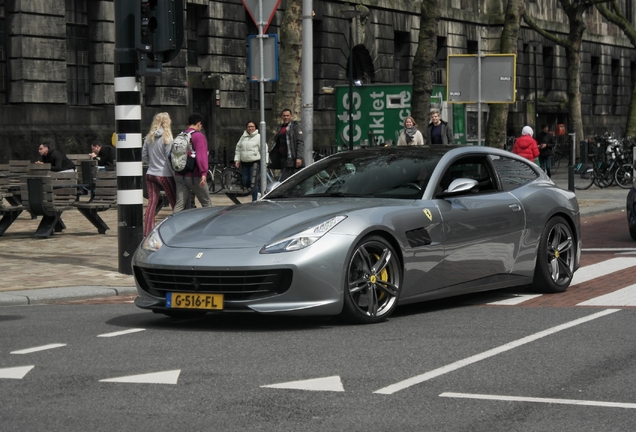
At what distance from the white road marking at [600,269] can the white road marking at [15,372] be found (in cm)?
612

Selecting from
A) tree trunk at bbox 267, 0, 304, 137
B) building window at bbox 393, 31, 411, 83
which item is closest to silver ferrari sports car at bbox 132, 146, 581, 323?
tree trunk at bbox 267, 0, 304, 137

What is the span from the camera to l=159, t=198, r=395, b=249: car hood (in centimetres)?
897

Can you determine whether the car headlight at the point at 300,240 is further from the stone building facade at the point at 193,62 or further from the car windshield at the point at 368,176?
the stone building facade at the point at 193,62

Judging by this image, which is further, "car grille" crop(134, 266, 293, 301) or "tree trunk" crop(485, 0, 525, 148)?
"tree trunk" crop(485, 0, 525, 148)

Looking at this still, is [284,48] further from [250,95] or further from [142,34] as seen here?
[250,95]

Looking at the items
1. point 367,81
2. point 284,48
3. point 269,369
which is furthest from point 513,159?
point 367,81

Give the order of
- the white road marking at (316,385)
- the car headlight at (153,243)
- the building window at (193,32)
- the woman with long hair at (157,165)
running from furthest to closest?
the building window at (193,32), the woman with long hair at (157,165), the car headlight at (153,243), the white road marking at (316,385)

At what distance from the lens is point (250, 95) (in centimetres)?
4000

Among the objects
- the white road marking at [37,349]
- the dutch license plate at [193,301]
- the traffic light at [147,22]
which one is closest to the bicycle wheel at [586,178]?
the traffic light at [147,22]

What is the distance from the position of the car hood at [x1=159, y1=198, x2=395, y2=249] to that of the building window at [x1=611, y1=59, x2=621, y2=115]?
65.1 meters

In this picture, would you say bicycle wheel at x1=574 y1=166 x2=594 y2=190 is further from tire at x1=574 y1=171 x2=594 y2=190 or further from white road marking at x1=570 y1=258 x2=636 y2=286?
white road marking at x1=570 y1=258 x2=636 y2=286

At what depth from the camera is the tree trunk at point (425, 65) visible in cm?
2609

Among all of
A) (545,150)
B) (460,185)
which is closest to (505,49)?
(545,150)

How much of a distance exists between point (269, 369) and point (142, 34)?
20.8 feet
